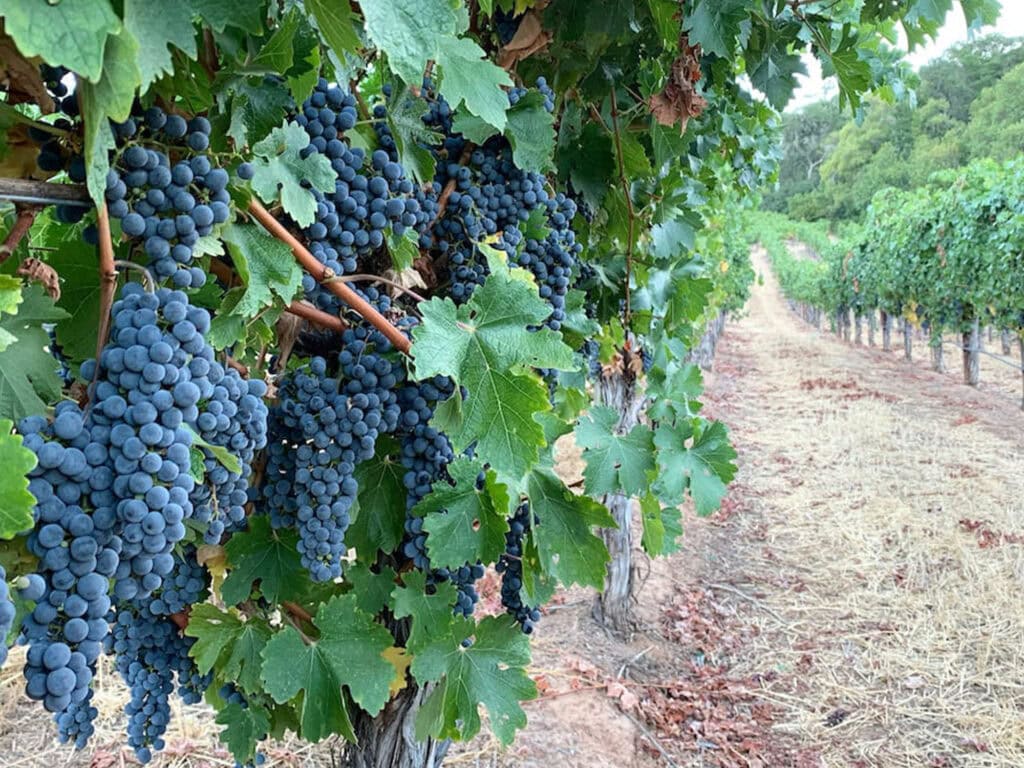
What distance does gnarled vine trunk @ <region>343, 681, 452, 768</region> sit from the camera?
1903mm

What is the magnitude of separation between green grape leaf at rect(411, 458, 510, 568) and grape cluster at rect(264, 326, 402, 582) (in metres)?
0.18

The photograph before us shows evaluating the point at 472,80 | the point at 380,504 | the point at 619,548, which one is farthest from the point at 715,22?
the point at 619,548

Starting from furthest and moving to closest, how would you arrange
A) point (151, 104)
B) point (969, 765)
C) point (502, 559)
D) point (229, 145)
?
1. point (969, 765)
2. point (502, 559)
3. point (229, 145)
4. point (151, 104)

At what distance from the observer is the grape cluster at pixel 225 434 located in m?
1.00

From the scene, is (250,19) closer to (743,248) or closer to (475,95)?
(475,95)

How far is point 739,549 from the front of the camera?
725 centimetres

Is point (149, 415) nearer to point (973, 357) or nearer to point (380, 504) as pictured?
point (380, 504)

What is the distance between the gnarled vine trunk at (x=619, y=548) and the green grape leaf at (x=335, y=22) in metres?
3.42

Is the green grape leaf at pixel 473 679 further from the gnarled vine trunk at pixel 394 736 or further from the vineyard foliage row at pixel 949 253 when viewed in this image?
the vineyard foliage row at pixel 949 253

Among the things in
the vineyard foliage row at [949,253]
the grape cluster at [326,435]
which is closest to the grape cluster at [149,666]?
the grape cluster at [326,435]

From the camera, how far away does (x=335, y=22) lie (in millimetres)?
1025

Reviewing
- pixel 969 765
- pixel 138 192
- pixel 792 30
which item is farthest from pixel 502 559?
pixel 969 765

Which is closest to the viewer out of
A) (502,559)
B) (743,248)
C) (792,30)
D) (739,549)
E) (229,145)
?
(229,145)

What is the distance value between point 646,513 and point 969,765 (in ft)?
10.3
